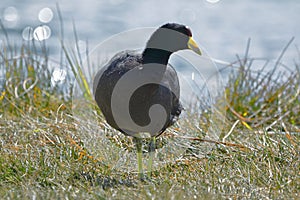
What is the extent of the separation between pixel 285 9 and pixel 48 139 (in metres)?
12.9

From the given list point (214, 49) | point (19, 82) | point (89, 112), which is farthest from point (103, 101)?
point (214, 49)

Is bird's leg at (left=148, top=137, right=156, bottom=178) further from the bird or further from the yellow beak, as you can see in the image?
the yellow beak

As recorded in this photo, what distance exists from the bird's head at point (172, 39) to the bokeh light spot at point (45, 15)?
34.0 feet

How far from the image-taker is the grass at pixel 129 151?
142 inches

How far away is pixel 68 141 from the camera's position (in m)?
4.64

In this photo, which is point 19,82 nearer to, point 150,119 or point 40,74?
point 40,74

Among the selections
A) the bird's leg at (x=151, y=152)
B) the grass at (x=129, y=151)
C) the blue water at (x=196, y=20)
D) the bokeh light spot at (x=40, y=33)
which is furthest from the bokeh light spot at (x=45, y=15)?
the bird's leg at (x=151, y=152)

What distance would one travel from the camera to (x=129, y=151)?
4.52 meters

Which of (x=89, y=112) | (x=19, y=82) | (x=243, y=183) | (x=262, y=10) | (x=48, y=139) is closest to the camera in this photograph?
(x=243, y=183)

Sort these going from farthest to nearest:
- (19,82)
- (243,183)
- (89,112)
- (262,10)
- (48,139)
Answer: (262,10)
(19,82)
(89,112)
(48,139)
(243,183)

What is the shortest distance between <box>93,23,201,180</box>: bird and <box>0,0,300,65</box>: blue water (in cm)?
756

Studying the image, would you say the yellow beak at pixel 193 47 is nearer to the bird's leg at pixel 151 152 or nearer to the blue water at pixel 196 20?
the bird's leg at pixel 151 152

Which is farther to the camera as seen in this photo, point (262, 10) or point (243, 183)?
point (262, 10)

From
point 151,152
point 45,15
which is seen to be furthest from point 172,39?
point 45,15
